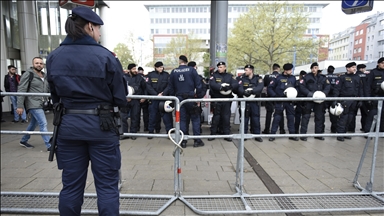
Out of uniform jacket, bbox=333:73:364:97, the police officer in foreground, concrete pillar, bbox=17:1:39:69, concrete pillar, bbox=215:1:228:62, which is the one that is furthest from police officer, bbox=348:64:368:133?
concrete pillar, bbox=17:1:39:69

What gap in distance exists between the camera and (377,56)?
527 cm

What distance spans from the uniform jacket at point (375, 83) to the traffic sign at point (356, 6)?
1.67m

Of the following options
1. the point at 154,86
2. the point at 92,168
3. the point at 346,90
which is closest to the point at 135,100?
the point at 154,86

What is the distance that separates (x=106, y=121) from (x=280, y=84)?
5.35m

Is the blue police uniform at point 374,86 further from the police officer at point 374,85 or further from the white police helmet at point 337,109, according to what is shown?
the white police helmet at point 337,109

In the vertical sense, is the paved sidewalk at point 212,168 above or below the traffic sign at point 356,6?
below

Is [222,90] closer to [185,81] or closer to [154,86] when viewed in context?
[185,81]

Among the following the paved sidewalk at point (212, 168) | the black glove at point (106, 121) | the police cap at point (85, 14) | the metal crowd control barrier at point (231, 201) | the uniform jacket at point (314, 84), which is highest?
the police cap at point (85, 14)

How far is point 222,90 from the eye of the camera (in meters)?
5.72

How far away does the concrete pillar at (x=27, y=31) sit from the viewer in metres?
12.4

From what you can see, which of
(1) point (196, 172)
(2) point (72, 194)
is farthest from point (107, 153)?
(1) point (196, 172)

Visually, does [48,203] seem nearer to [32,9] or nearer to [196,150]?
[196,150]

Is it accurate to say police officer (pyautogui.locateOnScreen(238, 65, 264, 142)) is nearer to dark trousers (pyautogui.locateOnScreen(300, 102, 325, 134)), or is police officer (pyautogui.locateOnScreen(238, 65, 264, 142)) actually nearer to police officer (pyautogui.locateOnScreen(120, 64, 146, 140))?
dark trousers (pyautogui.locateOnScreen(300, 102, 325, 134))

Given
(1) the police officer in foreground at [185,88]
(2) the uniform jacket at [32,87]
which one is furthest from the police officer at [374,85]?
(2) the uniform jacket at [32,87]
